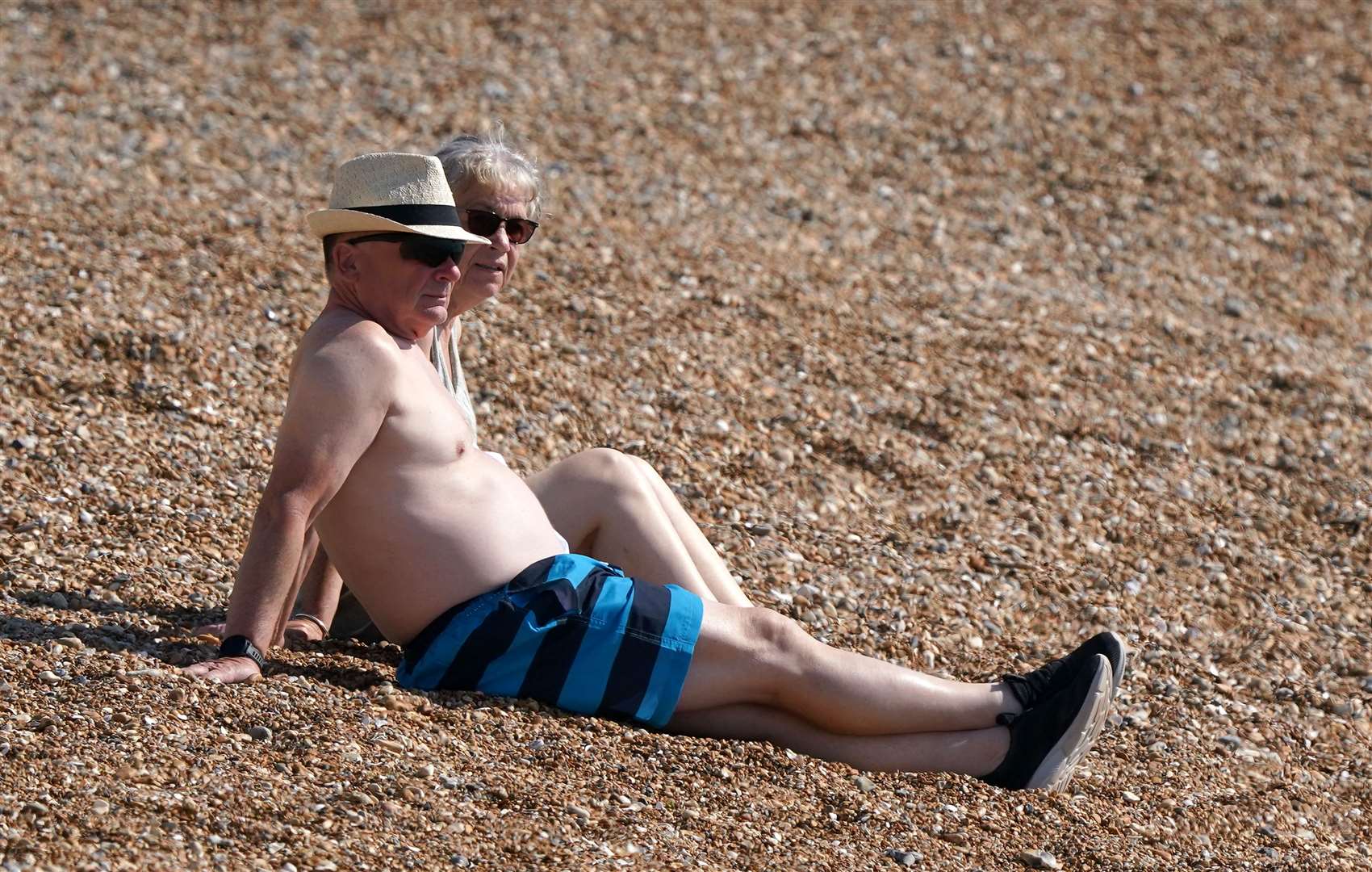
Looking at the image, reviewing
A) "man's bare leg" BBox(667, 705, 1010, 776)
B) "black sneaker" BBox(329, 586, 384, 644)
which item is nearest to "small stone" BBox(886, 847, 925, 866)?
"man's bare leg" BBox(667, 705, 1010, 776)

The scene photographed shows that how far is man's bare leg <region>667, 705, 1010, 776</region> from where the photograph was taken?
3.98 metres

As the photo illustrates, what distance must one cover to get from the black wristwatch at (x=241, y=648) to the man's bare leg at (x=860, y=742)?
1023 mm

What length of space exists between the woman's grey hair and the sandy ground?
1324 mm

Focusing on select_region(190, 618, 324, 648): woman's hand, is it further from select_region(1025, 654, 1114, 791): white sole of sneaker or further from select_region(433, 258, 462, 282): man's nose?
select_region(1025, 654, 1114, 791): white sole of sneaker

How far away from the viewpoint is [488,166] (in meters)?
4.35

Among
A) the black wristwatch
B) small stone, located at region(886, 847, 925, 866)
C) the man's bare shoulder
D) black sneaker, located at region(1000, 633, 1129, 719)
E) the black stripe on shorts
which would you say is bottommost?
the black wristwatch

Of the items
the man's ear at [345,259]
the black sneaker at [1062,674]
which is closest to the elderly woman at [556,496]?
the man's ear at [345,259]

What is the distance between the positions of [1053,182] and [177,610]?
6.44 m

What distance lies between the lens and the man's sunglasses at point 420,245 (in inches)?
150

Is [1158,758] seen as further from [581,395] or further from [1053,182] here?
[1053,182]

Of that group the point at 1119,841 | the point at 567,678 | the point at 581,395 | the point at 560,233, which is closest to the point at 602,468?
the point at 567,678

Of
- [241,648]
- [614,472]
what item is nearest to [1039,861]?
[614,472]

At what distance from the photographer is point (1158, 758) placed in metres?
4.64

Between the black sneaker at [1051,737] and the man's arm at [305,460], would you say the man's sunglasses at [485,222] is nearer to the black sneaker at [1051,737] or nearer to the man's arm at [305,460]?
the man's arm at [305,460]
